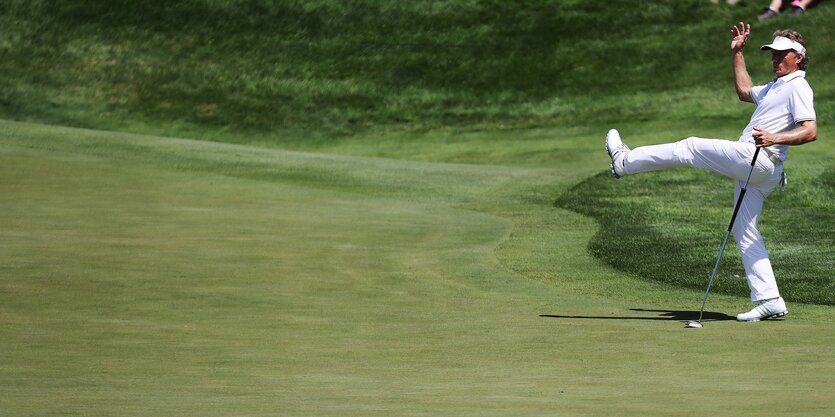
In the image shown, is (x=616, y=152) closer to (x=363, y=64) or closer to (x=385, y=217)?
(x=385, y=217)

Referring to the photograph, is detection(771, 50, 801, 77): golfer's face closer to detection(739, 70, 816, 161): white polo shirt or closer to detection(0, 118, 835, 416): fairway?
detection(739, 70, 816, 161): white polo shirt

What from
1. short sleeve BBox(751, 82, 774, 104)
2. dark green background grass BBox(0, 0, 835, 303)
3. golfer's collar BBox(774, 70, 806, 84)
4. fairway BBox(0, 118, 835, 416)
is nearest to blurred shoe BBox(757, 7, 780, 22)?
dark green background grass BBox(0, 0, 835, 303)

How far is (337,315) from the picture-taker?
9.09 metres

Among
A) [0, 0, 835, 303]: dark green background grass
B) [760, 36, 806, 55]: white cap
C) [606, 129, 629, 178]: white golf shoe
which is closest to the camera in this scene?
[760, 36, 806, 55]: white cap

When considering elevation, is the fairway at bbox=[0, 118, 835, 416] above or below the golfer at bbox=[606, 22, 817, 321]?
below

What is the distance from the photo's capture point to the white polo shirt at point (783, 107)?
9062 mm

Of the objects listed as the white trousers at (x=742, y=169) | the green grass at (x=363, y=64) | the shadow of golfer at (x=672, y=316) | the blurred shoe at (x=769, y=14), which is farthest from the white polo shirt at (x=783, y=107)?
the blurred shoe at (x=769, y=14)

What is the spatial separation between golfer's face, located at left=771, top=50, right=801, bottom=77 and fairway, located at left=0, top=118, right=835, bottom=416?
64.2 inches

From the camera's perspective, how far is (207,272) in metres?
10.9

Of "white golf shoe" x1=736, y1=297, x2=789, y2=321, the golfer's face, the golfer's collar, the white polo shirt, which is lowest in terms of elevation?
"white golf shoe" x1=736, y1=297, x2=789, y2=321

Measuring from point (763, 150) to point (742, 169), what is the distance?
0.18m

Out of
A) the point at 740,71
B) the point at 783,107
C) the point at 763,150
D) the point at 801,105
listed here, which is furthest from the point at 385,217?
the point at 801,105

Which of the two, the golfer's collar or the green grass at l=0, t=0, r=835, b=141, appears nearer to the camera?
the golfer's collar

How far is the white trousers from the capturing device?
9219 millimetres
